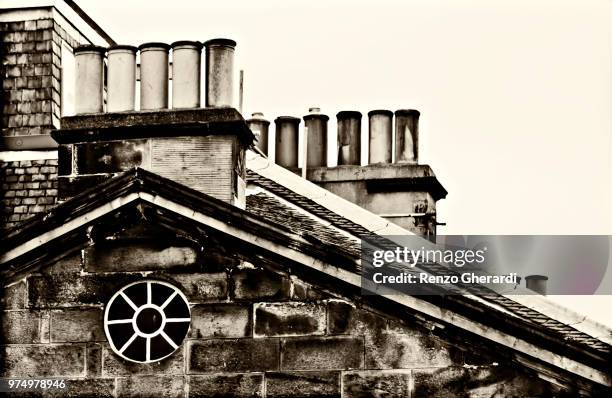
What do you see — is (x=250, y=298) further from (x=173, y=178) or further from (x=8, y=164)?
(x=8, y=164)

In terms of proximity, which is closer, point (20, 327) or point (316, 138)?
point (20, 327)

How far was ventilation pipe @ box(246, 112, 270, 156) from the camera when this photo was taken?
23.3m

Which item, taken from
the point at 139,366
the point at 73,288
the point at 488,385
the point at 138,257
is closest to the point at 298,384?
the point at 139,366

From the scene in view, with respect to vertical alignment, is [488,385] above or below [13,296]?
below

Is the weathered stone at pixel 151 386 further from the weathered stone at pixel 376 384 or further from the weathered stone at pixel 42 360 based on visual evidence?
the weathered stone at pixel 376 384

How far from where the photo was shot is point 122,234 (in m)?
14.4

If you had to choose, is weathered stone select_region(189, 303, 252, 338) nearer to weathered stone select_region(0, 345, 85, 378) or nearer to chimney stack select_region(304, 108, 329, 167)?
weathered stone select_region(0, 345, 85, 378)

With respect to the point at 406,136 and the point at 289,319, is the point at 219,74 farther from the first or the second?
the point at 406,136

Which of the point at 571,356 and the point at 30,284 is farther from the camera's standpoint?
the point at 30,284

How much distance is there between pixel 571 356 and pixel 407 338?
1511mm

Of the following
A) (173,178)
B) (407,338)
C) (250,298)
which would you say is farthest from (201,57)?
(407,338)

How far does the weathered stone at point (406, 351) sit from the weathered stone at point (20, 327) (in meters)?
3.22

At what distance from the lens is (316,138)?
22812mm

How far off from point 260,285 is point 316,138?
29.2 ft
